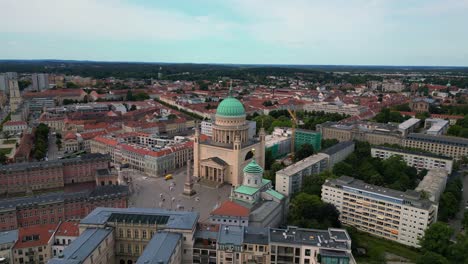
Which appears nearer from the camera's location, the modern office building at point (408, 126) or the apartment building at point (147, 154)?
the apartment building at point (147, 154)

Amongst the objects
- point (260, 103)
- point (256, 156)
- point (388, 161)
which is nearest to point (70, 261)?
point (256, 156)

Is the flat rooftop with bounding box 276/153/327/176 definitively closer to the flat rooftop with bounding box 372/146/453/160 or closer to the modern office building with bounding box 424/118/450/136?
the flat rooftop with bounding box 372/146/453/160

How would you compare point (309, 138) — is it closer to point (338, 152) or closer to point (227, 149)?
point (338, 152)

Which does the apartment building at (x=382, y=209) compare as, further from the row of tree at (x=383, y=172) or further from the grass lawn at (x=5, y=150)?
the grass lawn at (x=5, y=150)

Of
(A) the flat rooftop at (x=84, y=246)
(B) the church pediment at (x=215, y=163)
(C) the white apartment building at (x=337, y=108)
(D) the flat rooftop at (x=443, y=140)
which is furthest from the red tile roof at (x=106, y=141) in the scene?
(C) the white apartment building at (x=337, y=108)

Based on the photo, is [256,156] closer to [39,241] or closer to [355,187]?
[355,187]
